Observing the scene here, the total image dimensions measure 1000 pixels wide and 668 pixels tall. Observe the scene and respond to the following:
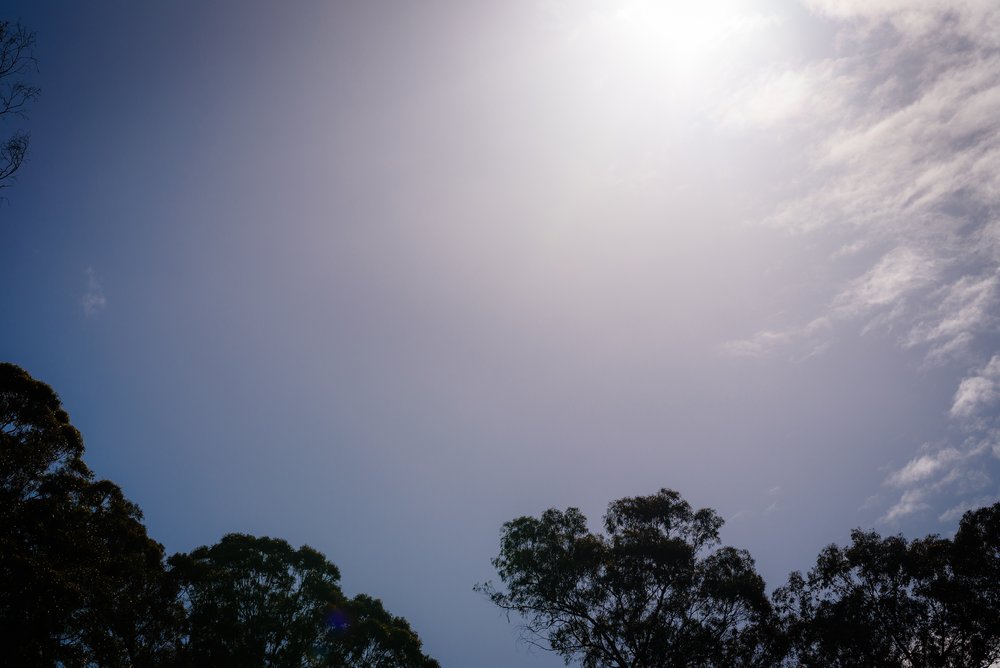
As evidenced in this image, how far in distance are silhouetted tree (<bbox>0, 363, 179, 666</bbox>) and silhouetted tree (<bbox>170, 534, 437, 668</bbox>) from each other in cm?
280

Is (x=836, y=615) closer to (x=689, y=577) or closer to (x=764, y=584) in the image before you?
(x=764, y=584)

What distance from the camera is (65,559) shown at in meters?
17.3

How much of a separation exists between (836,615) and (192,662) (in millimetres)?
27741

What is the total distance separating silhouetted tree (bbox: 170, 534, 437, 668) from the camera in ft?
79.4

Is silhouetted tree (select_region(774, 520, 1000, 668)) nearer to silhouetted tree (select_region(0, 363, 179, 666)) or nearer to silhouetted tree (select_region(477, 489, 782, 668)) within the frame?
silhouetted tree (select_region(477, 489, 782, 668))

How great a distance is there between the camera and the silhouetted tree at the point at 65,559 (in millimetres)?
15430

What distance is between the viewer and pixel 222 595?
25484 millimetres

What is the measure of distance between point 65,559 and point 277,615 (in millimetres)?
12447

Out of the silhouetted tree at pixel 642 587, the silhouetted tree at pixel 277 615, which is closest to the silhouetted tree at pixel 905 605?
the silhouetted tree at pixel 642 587

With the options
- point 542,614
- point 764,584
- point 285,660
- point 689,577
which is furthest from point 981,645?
point 285,660

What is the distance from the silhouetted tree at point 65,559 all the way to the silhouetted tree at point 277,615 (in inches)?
110

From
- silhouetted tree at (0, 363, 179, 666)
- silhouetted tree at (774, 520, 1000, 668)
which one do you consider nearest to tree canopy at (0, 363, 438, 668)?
silhouetted tree at (0, 363, 179, 666)

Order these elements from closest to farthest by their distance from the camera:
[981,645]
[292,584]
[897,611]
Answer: [981,645]
[897,611]
[292,584]

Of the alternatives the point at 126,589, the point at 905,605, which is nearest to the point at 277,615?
the point at 126,589
